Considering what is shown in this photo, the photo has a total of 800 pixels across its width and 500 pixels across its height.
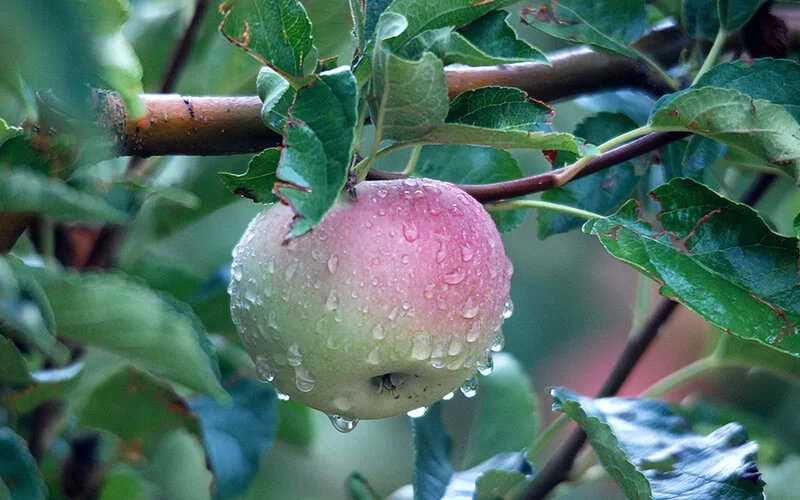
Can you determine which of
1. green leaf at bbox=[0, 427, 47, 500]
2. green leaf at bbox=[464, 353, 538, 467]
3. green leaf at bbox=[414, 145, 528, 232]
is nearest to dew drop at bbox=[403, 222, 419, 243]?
green leaf at bbox=[414, 145, 528, 232]

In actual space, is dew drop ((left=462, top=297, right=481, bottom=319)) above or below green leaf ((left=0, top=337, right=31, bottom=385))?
above

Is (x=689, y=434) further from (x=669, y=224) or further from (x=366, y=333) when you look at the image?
(x=366, y=333)

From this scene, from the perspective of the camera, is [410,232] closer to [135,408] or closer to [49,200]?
[49,200]

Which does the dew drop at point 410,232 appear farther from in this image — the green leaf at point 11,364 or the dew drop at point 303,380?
the green leaf at point 11,364

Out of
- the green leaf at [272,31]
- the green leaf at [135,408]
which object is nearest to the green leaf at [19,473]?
the green leaf at [135,408]

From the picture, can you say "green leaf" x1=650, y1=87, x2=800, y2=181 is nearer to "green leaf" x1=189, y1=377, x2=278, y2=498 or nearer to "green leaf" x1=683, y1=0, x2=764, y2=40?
"green leaf" x1=683, y1=0, x2=764, y2=40
